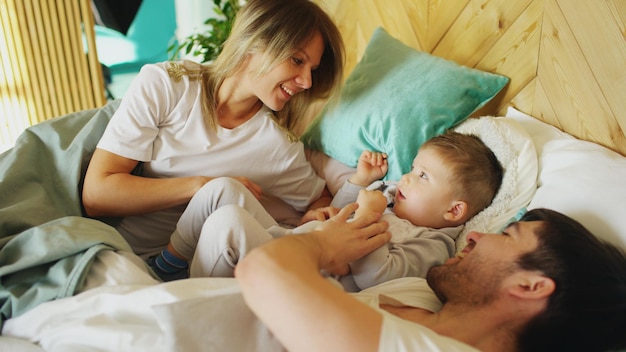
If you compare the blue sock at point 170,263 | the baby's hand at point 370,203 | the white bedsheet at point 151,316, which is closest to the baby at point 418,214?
the baby's hand at point 370,203

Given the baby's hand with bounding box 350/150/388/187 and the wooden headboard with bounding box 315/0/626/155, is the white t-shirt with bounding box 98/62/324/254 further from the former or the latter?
the wooden headboard with bounding box 315/0/626/155

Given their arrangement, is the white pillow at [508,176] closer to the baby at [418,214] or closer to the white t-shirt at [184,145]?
the baby at [418,214]

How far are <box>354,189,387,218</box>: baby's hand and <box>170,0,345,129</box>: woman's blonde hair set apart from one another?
1.51ft

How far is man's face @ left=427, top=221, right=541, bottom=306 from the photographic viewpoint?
92cm

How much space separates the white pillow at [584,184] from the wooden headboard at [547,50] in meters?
0.07

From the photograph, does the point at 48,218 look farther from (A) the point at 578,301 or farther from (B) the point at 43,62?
(B) the point at 43,62

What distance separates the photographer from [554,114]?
145cm

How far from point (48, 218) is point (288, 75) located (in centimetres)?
72

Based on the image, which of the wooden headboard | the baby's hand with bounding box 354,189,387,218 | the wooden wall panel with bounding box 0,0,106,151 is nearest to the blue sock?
the baby's hand with bounding box 354,189,387,218

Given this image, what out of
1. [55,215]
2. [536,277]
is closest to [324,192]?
[55,215]

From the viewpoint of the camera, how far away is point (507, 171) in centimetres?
136

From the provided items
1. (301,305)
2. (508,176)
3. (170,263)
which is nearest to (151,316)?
(301,305)

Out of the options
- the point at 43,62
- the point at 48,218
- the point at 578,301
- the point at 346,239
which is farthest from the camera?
the point at 43,62

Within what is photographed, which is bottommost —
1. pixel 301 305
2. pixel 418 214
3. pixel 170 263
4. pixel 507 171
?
pixel 170 263
